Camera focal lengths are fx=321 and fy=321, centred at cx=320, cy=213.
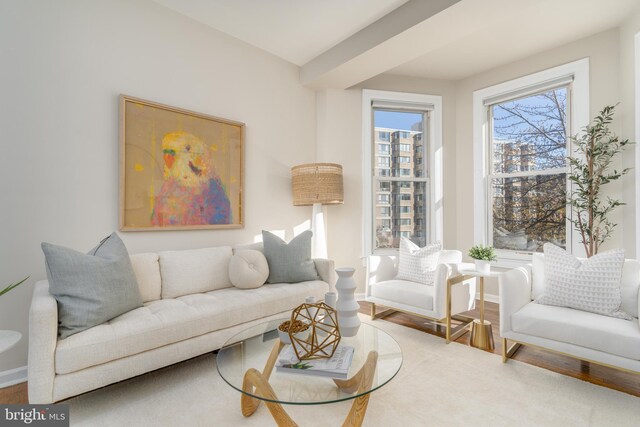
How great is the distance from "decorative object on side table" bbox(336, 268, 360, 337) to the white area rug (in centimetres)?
46

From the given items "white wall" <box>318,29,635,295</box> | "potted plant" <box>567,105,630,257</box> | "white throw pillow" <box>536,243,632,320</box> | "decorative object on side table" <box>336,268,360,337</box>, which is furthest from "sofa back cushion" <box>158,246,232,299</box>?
"potted plant" <box>567,105,630,257</box>

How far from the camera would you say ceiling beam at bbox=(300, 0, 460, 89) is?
275 centimetres

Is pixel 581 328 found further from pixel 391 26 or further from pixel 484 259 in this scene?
pixel 391 26

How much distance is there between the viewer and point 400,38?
296cm

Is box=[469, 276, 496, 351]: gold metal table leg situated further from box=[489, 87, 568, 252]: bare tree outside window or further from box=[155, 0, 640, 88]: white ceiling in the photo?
box=[155, 0, 640, 88]: white ceiling

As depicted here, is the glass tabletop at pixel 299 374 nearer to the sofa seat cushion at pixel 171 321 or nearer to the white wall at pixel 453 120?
the sofa seat cushion at pixel 171 321

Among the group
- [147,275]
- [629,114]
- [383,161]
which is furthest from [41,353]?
[629,114]

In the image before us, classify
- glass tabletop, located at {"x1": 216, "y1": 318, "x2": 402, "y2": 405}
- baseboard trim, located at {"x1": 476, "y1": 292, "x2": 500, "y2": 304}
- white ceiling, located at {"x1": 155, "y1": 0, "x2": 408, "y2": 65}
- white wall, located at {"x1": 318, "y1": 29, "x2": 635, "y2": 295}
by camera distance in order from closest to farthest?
glass tabletop, located at {"x1": 216, "y1": 318, "x2": 402, "y2": 405}, white ceiling, located at {"x1": 155, "y1": 0, "x2": 408, "y2": 65}, white wall, located at {"x1": 318, "y1": 29, "x2": 635, "y2": 295}, baseboard trim, located at {"x1": 476, "y1": 292, "x2": 500, "y2": 304}

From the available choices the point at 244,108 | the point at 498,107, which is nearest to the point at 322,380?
the point at 244,108

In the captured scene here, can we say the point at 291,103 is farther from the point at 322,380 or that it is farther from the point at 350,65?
the point at 322,380

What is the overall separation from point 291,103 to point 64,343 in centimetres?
315

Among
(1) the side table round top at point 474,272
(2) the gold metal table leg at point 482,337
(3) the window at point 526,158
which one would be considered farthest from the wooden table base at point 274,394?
(3) the window at point 526,158

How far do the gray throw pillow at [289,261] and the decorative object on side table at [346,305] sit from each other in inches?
47.1

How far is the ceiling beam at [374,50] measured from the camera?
2752mm
